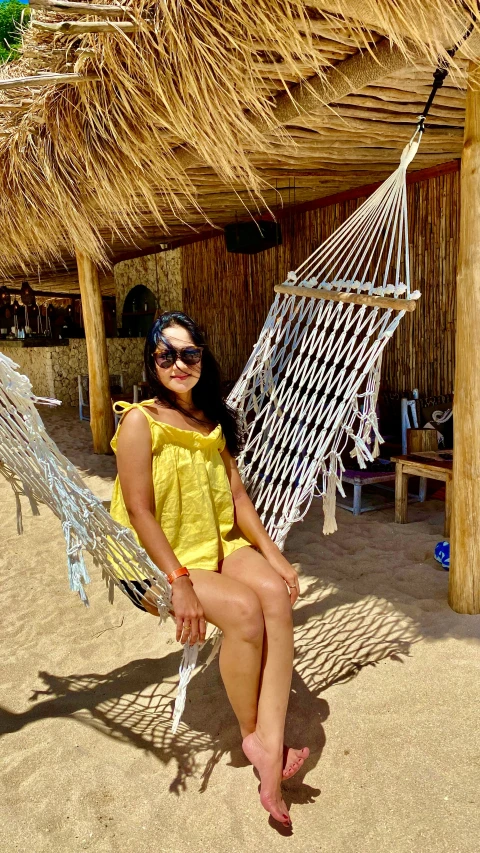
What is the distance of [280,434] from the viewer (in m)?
1.97

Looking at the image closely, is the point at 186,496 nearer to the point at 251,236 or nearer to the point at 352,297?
the point at 352,297

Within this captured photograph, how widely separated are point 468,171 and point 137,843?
194 cm

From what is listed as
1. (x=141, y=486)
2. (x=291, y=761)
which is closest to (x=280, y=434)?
(x=141, y=486)

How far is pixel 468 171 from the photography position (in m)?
1.86

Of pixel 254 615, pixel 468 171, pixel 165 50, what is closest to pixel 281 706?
pixel 254 615

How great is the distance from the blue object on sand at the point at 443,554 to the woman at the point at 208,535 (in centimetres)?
109

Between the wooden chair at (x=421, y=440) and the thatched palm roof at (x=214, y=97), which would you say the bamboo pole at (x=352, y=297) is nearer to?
the thatched palm roof at (x=214, y=97)

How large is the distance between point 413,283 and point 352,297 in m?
1.90

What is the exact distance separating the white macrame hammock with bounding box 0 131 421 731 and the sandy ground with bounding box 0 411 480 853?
0.23 meters

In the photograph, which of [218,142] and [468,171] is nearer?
[468,171]

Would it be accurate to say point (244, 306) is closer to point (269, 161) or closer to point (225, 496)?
point (269, 161)

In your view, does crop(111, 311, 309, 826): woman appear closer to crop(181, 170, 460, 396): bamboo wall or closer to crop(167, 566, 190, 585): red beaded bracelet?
crop(167, 566, 190, 585): red beaded bracelet

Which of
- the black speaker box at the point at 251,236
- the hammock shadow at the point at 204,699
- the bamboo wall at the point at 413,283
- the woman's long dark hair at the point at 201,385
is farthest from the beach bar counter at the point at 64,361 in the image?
the woman's long dark hair at the point at 201,385

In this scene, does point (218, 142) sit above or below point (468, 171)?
above
